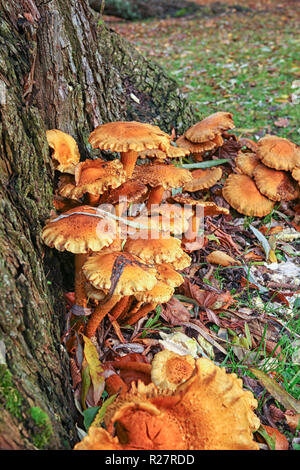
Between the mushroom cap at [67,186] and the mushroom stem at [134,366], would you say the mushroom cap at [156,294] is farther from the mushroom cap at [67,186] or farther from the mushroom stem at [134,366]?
the mushroom cap at [67,186]

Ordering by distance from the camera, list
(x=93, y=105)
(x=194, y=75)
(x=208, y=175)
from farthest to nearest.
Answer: (x=194, y=75) < (x=208, y=175) < (x=93, y=105)

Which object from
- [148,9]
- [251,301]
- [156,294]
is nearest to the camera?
[156,294]

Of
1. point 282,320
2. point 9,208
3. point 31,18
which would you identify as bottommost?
point 282,320

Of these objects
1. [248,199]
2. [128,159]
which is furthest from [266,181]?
[128,159]

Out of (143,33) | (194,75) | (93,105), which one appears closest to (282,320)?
(93,105)

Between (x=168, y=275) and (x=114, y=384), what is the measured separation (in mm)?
792

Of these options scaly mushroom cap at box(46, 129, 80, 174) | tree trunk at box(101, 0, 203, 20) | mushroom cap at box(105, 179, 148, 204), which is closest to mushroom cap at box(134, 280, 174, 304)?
mushroom cap at box(105, 179, 148, 204)

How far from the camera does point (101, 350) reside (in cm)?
275

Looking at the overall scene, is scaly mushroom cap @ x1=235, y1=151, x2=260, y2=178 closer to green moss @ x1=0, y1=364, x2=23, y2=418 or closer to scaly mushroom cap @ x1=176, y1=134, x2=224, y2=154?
scaly mushroom cap @ x1=176, y1=134, x2=224, y2=154

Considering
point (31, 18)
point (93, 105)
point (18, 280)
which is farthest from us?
point (93, 105)

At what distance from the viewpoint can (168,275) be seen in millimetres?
2797

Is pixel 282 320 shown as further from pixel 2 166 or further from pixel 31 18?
pixel 31 18

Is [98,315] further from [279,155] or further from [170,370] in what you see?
[279,155]

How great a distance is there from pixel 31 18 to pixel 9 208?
1.59m
